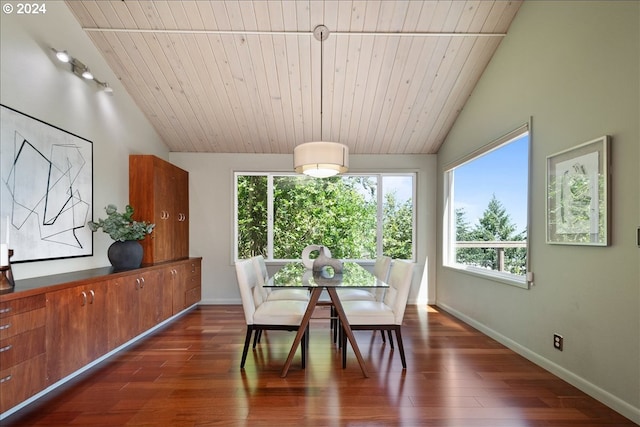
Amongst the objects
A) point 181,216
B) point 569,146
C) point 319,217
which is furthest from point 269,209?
point 569,146

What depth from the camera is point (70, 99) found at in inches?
120

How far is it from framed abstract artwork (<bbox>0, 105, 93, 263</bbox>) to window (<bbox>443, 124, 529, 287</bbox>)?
4.07 metres

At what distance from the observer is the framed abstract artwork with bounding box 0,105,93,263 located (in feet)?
7.82

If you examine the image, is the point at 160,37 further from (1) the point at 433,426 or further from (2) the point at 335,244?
(1) the point at 433,426

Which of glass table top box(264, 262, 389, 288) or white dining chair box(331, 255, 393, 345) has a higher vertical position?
glass table top box(264, 262, 389, 288)

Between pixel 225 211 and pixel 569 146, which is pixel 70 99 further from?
pixel 569 146

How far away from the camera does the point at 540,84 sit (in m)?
2.80

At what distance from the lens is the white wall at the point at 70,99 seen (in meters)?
2.48

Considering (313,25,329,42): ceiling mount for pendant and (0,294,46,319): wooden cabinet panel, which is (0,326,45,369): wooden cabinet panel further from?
(313,25,329,42): ceiling mount for pendant

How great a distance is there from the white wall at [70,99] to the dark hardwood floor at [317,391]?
1079 mm

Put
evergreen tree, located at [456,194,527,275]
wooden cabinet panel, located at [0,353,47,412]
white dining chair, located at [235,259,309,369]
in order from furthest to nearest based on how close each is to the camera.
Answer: evergreen tree, located at [456,194,527,275] → white dining chair, located at [235,259,309,369] → wooden cabinet panel, located at [0,353,47,412]

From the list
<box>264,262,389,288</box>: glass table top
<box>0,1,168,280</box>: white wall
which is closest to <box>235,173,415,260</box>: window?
<box>0,1,168,280</box>: white wall

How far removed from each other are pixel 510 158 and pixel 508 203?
461 mm

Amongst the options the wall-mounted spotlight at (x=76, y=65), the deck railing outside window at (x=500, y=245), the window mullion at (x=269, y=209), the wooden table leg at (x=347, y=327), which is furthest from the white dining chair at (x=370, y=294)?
the wall-mounted spotlight at (x=76, y=65)
